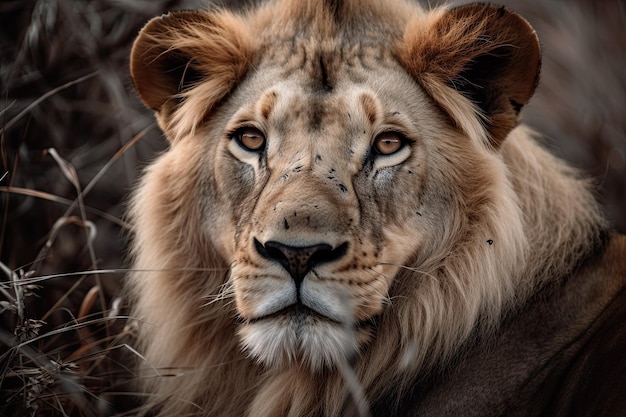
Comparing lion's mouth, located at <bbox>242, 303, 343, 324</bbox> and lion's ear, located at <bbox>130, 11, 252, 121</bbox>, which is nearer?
lion's mouth, located at <bbox>242, 303, 343, 324</bbox>

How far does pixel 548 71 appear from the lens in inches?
287

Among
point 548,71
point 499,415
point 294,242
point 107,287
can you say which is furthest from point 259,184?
point 548,71

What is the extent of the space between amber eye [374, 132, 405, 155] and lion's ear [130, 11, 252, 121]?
74 cm

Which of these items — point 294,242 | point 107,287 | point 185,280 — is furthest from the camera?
point 107,287

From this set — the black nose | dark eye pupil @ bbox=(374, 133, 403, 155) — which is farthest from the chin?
dark eye pupil @ bbox=(374, 133, 403, 155)

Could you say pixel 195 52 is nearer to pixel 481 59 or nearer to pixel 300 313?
pixel 481 59

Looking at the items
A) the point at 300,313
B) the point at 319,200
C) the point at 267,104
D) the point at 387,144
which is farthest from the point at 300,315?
the point at 267,104

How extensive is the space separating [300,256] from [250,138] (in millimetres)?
826

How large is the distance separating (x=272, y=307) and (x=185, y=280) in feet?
2.92

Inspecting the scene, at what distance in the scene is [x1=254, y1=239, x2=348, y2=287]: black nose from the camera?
106 inches

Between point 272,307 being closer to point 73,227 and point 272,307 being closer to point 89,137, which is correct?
point 73,227

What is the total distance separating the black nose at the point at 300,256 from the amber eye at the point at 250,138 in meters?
0.64

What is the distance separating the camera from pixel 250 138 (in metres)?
3.33

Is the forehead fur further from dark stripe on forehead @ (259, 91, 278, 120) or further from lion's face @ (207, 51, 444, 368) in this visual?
dark stripe on forehead @ (259, 91, 278, 120)
